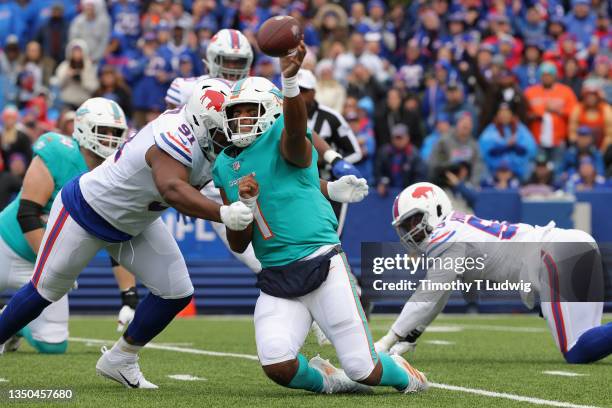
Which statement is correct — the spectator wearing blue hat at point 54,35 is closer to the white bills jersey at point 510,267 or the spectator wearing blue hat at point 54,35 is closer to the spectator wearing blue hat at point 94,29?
the spectator wearing blue hat at point 94,29

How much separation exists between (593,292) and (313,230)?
247cm

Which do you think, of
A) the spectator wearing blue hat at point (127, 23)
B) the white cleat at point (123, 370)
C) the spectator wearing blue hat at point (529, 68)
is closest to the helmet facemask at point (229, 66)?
the white cleat at point (123, 370)

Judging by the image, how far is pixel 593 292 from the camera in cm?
766

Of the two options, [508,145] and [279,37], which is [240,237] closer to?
[279,37]

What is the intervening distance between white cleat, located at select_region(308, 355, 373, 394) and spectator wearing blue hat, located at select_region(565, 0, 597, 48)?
1259 centimetres

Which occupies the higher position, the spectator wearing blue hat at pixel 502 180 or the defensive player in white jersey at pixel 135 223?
the defensive player in white jersey at pixel 135 223

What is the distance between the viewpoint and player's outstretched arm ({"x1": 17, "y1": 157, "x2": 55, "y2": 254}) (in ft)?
26.5

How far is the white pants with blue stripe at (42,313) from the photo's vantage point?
330 inches

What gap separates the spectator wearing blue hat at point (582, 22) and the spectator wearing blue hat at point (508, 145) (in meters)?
3.80

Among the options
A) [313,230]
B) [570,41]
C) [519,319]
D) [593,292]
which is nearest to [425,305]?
[593,292]

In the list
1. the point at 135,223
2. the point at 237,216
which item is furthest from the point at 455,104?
the point at 237,216

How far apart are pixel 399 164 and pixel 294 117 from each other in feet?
26.9

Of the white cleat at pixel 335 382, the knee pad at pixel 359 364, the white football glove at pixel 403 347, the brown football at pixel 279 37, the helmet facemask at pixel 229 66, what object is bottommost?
the white football glove at pixel 403 347

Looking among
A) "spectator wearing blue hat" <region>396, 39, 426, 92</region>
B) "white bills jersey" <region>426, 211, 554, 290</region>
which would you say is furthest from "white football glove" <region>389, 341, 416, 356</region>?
"spectator wearing blue hat" <region>396, 39, 426, 92</region>
